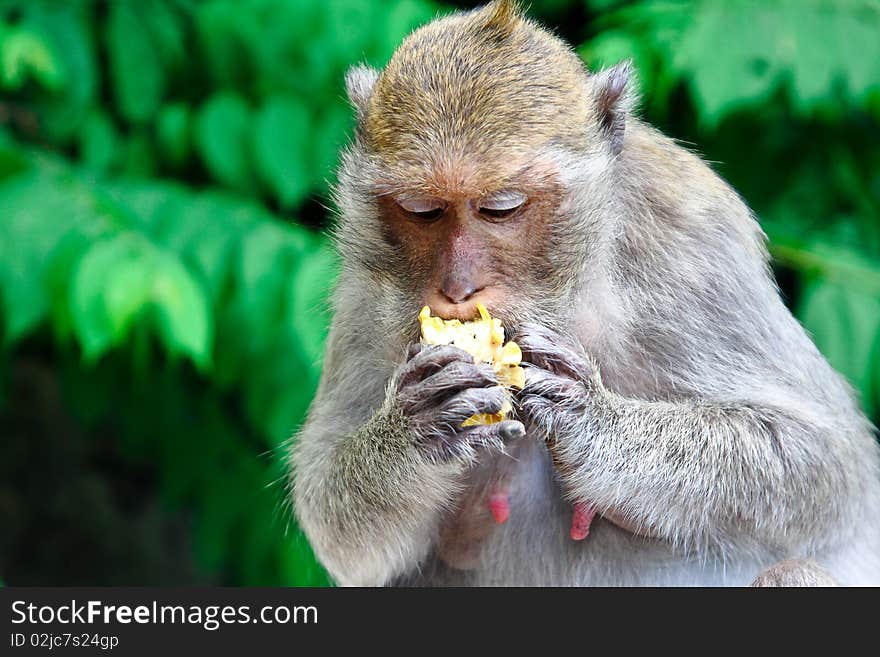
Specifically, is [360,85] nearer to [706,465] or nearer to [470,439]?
[470,439]

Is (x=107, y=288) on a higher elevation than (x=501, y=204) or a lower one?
lower

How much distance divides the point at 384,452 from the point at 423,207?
65 centimetres

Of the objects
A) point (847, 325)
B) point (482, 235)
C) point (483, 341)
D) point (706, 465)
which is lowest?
point (847, 325)

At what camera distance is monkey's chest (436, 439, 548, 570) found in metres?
3.00

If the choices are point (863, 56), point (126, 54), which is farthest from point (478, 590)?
point (126, 54)

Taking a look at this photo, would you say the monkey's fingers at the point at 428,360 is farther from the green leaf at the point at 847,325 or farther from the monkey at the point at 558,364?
the green leaf at the point at 847,325

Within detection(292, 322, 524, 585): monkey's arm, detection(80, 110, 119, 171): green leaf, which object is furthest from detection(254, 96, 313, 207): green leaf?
detection(292, 322, 524, 585): monkey's arm

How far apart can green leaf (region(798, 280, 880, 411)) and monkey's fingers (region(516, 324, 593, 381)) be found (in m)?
1.85

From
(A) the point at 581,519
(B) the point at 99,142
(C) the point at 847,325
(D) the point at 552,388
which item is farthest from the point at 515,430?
(B) the point at 99,142

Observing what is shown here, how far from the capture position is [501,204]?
8.21 feet

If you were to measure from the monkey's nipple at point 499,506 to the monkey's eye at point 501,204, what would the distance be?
2.77 ft

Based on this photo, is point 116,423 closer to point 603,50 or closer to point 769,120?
point 603,50

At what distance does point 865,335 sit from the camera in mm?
4184

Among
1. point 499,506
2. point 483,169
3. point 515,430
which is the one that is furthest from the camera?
point 499,506
